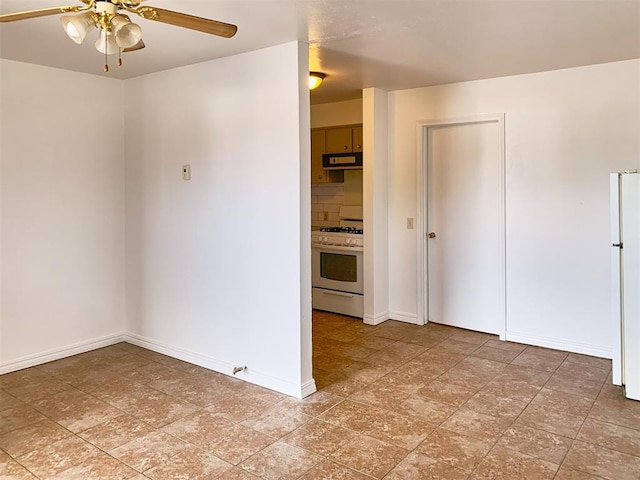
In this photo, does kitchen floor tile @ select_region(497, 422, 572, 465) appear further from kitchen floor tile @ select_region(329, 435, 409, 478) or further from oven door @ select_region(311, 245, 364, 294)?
oven door @ select_region(311, 245, 364, 294)

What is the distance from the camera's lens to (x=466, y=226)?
15.0 feet

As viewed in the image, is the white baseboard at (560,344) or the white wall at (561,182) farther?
the white baseboard at (560,344)

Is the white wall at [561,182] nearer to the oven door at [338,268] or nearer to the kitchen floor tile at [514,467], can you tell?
the oven door at [338,268]

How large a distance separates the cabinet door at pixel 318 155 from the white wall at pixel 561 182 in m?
1.71

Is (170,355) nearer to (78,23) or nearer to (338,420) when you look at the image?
(338,420)

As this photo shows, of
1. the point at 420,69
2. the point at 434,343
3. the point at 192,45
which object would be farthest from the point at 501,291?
the point at 192,45

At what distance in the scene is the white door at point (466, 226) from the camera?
435 centimetres

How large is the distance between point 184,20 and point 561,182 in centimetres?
328

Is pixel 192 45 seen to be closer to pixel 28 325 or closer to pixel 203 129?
pixel 203 129

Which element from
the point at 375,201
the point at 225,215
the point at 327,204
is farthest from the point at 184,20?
the point at 327,204

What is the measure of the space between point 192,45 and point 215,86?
0.42m

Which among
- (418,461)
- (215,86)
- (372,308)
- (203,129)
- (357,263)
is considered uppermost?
(215,86)

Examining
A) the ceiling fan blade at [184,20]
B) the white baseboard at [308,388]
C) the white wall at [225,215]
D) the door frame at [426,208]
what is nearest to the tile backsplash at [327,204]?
the door frame at [426,208]

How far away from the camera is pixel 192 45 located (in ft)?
10.3
